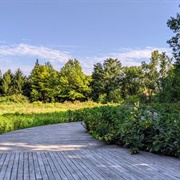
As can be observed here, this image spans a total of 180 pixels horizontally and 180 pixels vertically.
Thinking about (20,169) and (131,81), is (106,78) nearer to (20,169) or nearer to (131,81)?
(131,81)

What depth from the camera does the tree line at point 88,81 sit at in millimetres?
27384

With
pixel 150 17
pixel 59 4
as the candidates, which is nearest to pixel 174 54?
pixel 150 17

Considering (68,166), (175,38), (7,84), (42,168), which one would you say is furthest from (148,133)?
(7,84)

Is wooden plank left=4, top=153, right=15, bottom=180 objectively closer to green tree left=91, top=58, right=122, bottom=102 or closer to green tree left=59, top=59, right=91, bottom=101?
green tree left=59, top=59, right=91, bottom=101

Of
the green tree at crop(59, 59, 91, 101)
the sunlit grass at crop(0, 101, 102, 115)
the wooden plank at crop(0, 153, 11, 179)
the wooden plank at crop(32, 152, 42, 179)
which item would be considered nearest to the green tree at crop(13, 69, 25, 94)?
the green tree at crop(59, 59, 91, 101)

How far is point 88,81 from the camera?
32.8 m

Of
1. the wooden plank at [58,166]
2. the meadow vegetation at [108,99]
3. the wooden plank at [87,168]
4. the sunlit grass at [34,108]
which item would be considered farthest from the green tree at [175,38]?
the wooden plank at [58,166]

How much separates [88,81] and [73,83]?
2.34 meters

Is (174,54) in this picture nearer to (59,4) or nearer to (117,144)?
(59,4)

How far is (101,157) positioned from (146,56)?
2565 cm

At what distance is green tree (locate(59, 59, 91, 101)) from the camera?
3086 cm

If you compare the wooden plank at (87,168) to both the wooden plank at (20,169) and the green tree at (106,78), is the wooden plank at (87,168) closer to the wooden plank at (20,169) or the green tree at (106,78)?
the wooden plank at (20,169)

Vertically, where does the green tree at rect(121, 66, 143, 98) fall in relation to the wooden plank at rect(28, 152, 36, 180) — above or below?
above

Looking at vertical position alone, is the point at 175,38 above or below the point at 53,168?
above
